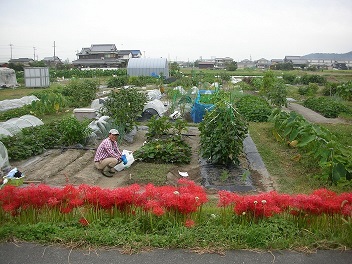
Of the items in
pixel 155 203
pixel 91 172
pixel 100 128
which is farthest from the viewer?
pixel 100 128

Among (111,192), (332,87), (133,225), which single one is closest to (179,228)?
(133,225)

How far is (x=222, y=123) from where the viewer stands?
7.08 metres

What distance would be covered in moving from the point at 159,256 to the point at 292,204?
159 centimetres

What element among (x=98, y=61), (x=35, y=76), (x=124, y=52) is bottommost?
(x=35, y=76)

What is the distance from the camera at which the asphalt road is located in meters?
3.43

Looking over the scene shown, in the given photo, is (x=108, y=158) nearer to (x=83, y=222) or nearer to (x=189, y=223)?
(x=83, y=222)

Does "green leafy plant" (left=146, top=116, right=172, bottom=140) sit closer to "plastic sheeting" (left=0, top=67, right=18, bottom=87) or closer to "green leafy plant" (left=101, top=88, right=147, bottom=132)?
"green leafy plant" (left=101, top=88, right=147, bottom=132)

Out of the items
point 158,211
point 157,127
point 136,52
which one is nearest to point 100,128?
point 157,127

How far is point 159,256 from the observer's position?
3.51m

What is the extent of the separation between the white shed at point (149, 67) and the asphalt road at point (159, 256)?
33427mm

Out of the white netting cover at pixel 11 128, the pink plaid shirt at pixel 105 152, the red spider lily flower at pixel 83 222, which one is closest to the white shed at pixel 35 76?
the white netting cover at pixel 11 128

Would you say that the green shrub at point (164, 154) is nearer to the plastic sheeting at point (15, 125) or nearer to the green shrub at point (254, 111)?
the plastic sheeting at point (15, 125)

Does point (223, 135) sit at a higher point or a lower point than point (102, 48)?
lower

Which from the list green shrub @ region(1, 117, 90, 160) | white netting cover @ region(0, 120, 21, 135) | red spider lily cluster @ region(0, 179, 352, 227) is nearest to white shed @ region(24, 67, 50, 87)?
white netting cover @ region(0, 120, 21, 135)
